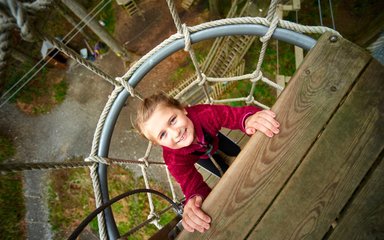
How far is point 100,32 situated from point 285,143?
5.24 m

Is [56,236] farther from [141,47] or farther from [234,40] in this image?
[234,40]

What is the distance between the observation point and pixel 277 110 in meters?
1.03

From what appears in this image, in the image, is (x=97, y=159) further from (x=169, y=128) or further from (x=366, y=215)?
(x=366, y=215)

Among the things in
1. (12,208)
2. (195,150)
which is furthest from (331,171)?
(12,208)

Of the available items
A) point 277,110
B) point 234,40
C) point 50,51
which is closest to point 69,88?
point 50,51

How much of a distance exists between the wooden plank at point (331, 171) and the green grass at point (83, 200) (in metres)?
4.16

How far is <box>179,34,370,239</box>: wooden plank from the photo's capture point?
0.92 meters

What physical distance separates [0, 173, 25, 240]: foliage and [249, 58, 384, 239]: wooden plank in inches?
241

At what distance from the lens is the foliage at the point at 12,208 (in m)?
5.46

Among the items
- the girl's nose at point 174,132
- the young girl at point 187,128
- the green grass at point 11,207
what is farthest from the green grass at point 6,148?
the girl's nose at point 174,132

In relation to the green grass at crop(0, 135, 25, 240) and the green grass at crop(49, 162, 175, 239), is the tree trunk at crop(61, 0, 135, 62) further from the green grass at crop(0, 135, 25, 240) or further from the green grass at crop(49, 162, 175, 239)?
the green grass at crop(0, 135, 25, 240)

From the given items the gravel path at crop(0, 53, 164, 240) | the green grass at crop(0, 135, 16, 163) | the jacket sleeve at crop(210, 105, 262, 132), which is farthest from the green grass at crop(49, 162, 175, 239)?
the jacket sleeve at crop(210, 105, 262, 132)

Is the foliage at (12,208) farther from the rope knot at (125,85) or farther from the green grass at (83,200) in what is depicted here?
the rope knot at (125,85)

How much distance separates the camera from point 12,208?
18.6 feet
